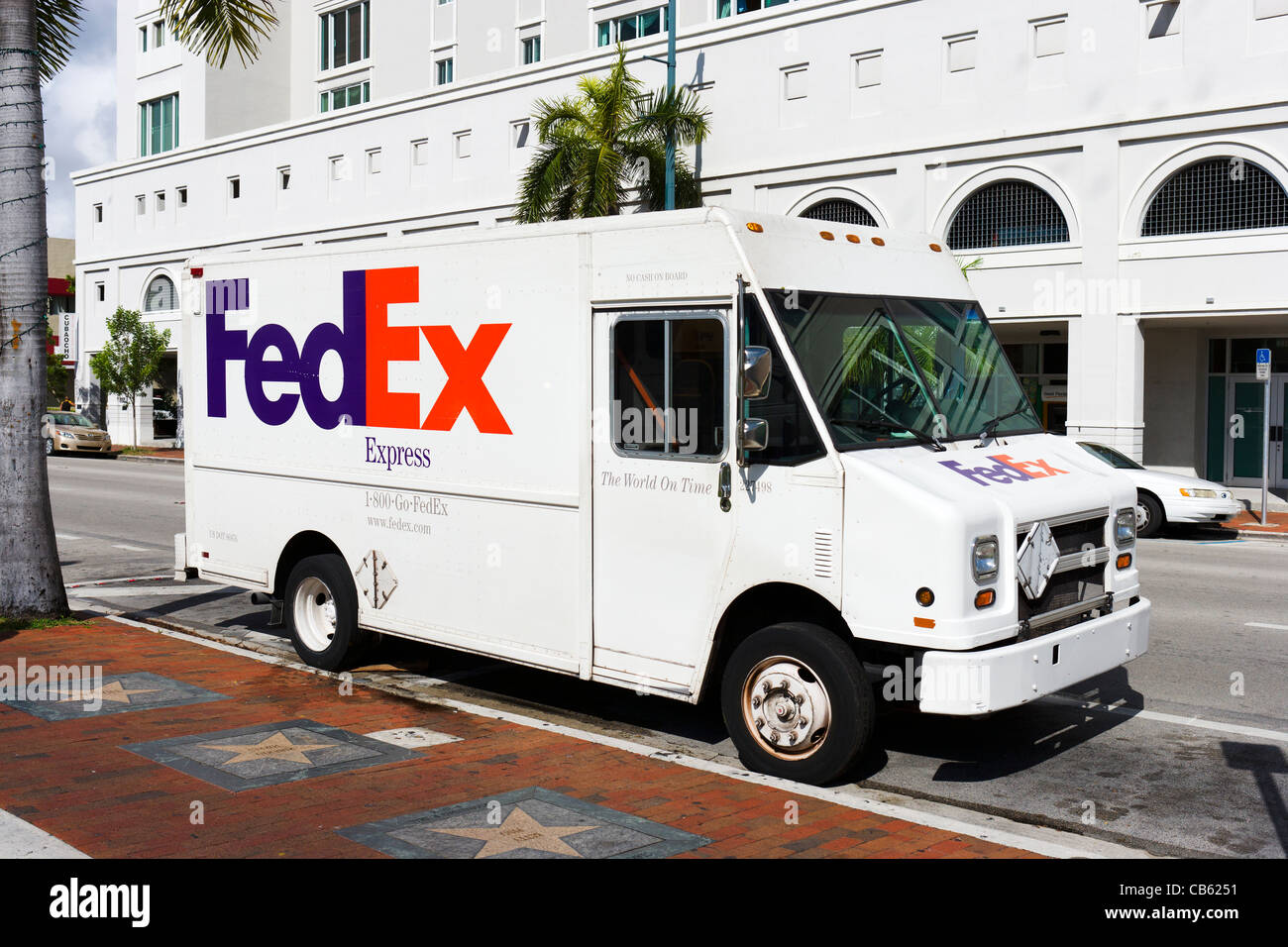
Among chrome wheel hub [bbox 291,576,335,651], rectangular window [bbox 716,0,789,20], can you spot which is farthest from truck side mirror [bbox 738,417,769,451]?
rectangular window [bbox 716,0,789,20]

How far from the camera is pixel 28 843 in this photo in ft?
18.0

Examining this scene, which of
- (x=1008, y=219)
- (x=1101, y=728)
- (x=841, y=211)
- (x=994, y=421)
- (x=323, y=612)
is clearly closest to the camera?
(x=994, y=421)

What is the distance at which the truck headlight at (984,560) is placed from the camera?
248 inches

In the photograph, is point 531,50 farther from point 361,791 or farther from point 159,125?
point 361,791

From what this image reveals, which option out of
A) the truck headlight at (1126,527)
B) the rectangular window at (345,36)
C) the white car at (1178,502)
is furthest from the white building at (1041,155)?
the truck headlight at (1126,527)

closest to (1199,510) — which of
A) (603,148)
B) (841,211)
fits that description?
(841,211)

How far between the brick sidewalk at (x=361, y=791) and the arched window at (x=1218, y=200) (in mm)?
20510

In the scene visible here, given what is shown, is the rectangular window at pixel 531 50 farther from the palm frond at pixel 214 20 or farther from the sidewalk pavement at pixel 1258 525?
the palm frond at pixel 214 20

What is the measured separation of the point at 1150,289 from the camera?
2467 cm

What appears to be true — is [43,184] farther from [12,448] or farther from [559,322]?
[559,322]

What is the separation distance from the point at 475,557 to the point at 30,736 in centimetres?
278

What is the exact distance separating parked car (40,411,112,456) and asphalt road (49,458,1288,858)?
3151 cm

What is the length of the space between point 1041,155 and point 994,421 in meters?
20.1
